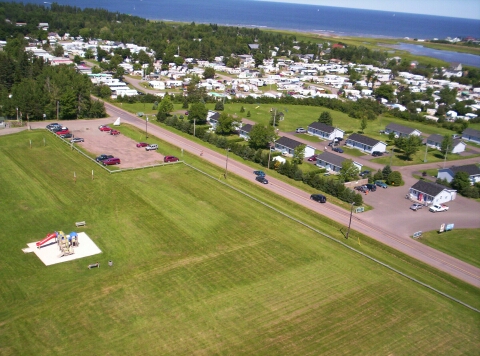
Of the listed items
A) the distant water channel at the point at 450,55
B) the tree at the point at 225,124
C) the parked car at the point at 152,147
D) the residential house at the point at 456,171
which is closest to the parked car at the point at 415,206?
the residential house at the point at 456,171

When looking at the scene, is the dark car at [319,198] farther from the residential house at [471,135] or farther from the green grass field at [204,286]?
the residential house at [471,135]

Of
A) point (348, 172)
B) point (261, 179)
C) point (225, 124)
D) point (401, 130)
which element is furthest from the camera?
point (401, 130)

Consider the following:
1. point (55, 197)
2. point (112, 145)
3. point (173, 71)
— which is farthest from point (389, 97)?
point (55, 197)

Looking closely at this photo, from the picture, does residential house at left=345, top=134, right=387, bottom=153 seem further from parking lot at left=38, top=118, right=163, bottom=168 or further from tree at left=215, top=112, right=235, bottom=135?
parking lot at left=38, top=118, right=163, bottom=168

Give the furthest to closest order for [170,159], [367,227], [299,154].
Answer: [299,154] < [170,159] < [367,227]

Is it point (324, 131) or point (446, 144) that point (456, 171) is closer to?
point (446, 144)

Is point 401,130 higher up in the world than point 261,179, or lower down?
higher up

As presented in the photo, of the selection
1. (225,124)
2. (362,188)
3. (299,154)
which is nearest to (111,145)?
(225,124)
